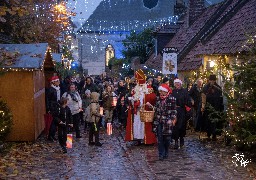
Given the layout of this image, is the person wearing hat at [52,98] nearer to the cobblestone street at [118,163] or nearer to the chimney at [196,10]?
the cobblestone street at [118,163]

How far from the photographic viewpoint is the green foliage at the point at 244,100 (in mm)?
12742

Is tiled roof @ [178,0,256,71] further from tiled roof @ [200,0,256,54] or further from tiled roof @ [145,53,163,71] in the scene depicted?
tiled roof @ [145,53,163,71]

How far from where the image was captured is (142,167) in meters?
12.6

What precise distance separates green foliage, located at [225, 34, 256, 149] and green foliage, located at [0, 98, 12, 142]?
18.7ft

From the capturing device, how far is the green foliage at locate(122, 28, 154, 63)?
4691 cm

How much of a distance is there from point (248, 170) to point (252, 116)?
1.24 m

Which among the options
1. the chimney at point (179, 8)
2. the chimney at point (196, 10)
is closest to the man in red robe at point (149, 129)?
the chimney at point (196, 10)

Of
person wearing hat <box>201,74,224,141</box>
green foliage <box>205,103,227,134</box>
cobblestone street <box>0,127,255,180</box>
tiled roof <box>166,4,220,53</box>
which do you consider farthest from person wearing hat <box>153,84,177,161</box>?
tiled roof <box>166,4,220,53</box>

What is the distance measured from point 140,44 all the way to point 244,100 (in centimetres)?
3480

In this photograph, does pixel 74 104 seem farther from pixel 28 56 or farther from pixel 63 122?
pixel 63 122

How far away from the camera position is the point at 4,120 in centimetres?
1555

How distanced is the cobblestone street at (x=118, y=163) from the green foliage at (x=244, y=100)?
64cm

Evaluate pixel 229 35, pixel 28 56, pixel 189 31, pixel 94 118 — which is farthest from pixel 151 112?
pixel 189 31

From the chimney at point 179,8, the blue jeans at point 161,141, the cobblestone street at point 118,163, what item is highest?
the chimney at point 179,8
